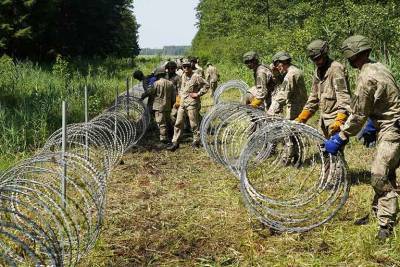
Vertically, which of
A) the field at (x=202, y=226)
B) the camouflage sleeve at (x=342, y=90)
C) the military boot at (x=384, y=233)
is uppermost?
the camouflage sleeve at (x=342, y=90)

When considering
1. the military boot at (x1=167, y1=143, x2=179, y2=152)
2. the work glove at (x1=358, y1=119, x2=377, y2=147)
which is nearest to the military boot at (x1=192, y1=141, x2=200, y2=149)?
the military boot at (x1=167, y1=143, x2=179, y2=152)

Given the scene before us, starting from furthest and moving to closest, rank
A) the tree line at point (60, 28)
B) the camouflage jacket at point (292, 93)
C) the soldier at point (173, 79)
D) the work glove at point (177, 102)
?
the tree line at point (60, 28) < the soldier at point (173, 79) < the work glove at point (177, 102) < the camouflage jacket at point (292, 93)

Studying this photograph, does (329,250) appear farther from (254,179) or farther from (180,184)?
(180,184)

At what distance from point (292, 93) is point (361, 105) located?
3.11m

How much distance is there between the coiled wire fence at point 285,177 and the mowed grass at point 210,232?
0.21 m

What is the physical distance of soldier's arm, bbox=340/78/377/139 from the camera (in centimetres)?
470

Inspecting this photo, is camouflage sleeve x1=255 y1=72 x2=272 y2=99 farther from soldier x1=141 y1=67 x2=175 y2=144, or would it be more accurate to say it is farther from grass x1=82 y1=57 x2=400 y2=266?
soldier x1=141 y1=67 x2=175 y2=144

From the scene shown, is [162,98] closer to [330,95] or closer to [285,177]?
[285,177]

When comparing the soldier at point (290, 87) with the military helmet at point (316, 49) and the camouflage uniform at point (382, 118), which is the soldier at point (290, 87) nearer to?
the military helmet at point (316, 49)

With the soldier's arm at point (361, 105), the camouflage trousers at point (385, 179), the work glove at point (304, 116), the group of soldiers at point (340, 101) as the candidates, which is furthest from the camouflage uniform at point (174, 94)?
the camouflage trousers at point (385, 179)

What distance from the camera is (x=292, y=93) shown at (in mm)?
7871

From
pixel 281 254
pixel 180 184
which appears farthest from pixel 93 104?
pixel 281 254

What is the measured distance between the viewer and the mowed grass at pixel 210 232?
4777 mm

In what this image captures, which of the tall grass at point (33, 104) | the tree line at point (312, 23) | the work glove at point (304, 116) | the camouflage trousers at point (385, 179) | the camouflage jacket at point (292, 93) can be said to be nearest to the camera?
the camouflage trousers at point (385, 179)
